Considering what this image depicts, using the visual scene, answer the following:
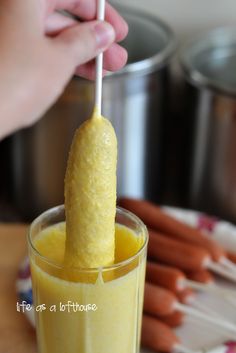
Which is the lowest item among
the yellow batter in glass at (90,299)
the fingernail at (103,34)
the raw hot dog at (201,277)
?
the raw hot dog at (201,277)

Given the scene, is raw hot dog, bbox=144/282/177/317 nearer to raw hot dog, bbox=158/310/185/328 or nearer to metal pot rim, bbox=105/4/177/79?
raw hot dog, bbox=158/310/185/328

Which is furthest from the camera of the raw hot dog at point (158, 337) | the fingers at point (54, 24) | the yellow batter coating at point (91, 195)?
the raw hot dog at point (158, 337)

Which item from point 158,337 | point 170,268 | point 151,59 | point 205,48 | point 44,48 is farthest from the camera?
point 205,48

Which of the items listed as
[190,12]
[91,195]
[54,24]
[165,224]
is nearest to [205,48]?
[190,12]

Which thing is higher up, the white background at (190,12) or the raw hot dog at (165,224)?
the white background at (190,12)

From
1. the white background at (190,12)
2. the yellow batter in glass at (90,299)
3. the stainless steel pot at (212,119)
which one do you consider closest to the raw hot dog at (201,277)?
the yellow batter in glass at (90,299)

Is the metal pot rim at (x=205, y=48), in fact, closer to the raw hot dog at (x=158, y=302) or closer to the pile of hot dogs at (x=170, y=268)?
the pile of hot dogs at (x=170, y=268)

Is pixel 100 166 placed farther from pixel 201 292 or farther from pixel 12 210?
pixel 12 210

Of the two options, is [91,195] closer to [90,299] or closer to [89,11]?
[90,299]
